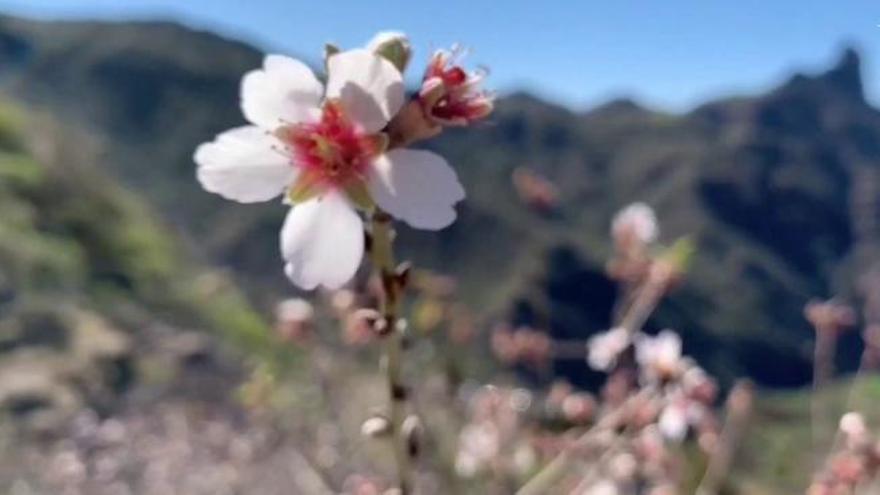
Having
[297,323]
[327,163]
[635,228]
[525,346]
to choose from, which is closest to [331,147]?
[327,163]

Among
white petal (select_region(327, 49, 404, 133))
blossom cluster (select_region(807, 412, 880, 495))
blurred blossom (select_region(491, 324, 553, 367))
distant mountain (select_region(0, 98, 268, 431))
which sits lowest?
distant mountain (select_region(0, 98, 268, 431))

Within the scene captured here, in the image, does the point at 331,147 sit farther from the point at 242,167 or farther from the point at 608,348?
the point at 608,348

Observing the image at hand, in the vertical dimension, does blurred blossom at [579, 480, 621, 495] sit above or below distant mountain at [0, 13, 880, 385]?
above

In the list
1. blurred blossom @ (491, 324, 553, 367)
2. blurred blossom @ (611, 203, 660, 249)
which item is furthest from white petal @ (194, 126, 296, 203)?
blurred blossom @ (491, 324, 553, 367)

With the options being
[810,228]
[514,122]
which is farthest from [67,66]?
[810,228]

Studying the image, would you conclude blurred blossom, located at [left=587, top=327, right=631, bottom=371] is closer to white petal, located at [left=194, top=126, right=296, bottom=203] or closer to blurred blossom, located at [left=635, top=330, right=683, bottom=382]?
blurred blossom, located at [left=635, top=330, right=683, bottom=382]

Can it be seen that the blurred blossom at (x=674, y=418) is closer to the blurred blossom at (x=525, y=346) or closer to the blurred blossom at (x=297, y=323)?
the blurred blossom at (x=297, y=323)
